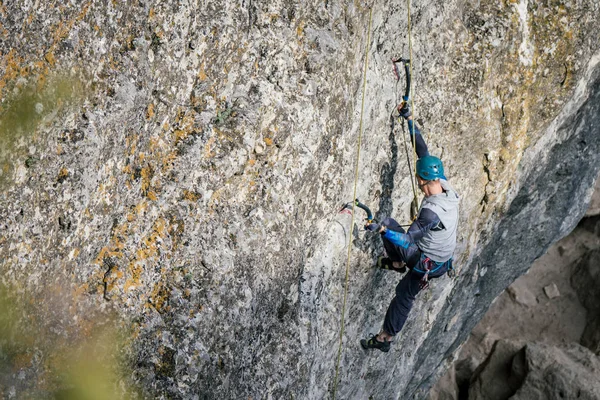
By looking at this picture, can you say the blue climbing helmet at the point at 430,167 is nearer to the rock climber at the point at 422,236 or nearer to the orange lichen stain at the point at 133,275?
the rock climber at the point at 422,236

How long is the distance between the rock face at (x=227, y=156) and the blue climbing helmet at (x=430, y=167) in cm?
61

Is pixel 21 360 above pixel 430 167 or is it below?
below

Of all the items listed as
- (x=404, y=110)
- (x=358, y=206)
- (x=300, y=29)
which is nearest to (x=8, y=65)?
(x=300, y=29)

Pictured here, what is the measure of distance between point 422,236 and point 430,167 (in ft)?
2.47

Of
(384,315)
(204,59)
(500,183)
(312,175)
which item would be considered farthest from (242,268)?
(500,183)

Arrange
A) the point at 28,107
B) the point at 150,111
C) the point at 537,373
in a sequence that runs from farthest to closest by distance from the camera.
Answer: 1. the point at 537,373
2. the point at 150,111
3. the point at 28,107

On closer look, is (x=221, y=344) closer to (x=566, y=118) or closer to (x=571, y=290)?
(x=566, y=118)

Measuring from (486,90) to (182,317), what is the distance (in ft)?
15.1

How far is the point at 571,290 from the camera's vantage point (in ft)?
40.4

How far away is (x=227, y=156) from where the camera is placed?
5242mm

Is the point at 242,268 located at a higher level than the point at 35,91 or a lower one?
lower

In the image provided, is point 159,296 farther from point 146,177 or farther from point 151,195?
point 146,177

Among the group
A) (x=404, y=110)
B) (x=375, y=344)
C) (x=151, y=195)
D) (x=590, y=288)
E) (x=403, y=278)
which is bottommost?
(x=590, y=288)

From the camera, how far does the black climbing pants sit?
6.69 m
